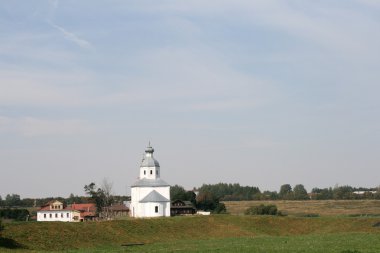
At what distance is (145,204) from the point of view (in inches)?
3455

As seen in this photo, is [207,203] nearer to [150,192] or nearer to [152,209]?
[150,192]

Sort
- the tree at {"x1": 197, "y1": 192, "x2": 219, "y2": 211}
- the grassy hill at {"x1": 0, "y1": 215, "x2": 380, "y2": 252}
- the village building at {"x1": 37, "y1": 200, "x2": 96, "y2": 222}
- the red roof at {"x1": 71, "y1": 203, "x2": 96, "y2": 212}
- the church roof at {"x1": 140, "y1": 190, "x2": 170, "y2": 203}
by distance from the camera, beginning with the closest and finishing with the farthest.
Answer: the grassy hill at {"x1": 0, "y1": 215, "x2": 380, "y2": 252} → the church roof at {"x1": 140, "y1": 190, "x2": 170, "y2": 203} → the village building at {"x1": 37, "y1": 200, "x2": 96, "y2": 222} → the red roof at {"x1": 71, "y1": 203, "x2": 96, "y2": 212} → the tree at {"x1": 197, "y1": 192, "x2": 219, "y2": 211}

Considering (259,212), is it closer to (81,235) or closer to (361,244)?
(81,235)

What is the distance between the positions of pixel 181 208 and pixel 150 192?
11189 mm

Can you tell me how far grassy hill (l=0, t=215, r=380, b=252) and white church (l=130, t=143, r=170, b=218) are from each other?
49.5 ft

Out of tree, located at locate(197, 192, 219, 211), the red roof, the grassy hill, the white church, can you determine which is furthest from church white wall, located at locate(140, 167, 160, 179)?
tree, located at locate(197, 192, 219, 211)

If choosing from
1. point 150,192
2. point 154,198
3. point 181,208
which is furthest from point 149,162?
point 181,208

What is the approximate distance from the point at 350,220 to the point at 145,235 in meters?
24.5

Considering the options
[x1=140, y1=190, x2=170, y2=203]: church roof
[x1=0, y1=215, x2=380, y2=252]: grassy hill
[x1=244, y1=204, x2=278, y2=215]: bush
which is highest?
[x1=140, y1=190, x2=170, y2=203]: church roof

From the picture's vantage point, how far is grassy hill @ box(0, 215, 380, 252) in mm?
52125

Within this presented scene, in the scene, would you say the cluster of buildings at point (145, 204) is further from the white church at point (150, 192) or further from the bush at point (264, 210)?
the bush at point (264, 210)

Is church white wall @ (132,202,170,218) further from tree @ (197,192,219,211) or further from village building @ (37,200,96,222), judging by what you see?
tree @ (197,192,219,211)

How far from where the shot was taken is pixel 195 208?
102 m

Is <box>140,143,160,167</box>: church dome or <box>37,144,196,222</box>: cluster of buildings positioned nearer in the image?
<box>37,144,196,222</box>: cluster of buildings
